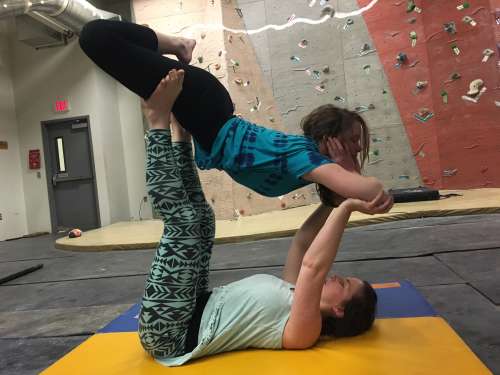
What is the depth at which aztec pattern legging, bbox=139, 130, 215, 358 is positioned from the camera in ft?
4.80

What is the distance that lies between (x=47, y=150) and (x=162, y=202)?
6539 mm

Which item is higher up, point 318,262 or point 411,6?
point 411,6

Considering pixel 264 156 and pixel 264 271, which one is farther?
pixel 264 271

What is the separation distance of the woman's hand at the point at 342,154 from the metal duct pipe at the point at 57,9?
515cm

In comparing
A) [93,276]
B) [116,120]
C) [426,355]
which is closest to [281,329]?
[426,355]

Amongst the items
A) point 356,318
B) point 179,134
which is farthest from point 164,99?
point 356,318

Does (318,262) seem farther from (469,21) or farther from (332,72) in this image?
(469,21)

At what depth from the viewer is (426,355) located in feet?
4.56

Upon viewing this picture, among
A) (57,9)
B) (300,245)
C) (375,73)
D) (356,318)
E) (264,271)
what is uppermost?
(57,9)

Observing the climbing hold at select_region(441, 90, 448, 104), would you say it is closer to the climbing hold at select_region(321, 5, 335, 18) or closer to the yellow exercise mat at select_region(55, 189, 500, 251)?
the yellow exercise mat at select_region(55, 189, 500, 251)

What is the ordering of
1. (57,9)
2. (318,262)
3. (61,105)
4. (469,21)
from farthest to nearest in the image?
(61,105) < (469,21) < (57,9) < (318,262)

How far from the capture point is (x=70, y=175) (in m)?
7.21

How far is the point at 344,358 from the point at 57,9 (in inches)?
226

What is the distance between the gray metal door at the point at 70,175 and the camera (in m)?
7.15
